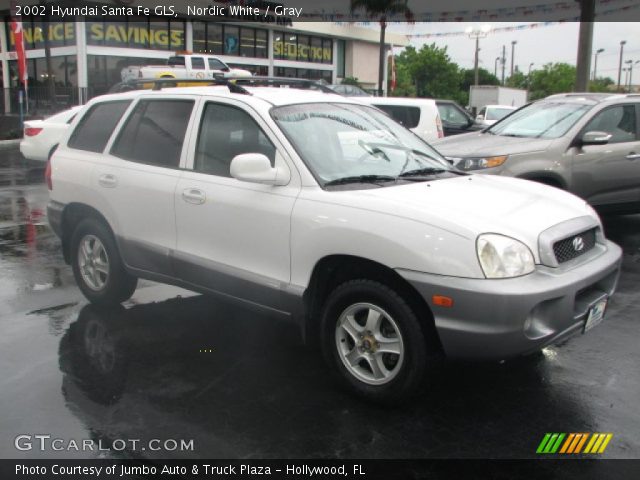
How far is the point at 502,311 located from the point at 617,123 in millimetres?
6045

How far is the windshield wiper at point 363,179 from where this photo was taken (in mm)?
3955

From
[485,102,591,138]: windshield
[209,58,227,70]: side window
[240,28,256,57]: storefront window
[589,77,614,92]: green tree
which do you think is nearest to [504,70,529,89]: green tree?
[589,77,614,92]: green tree

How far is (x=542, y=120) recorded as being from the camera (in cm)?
828

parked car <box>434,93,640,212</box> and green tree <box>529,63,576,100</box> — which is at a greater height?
green tree <box>529,63,576,100</box>

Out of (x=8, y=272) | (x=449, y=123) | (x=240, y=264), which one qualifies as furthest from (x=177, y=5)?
(x=240, y=264)

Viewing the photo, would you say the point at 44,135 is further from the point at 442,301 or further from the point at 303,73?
the point at 303,73

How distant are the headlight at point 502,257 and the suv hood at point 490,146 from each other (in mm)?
4400

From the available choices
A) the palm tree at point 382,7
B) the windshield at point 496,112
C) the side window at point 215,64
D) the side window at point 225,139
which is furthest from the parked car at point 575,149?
the palm tree at point 382,7

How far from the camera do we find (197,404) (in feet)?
12.3

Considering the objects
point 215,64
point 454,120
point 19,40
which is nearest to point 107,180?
point 454,120

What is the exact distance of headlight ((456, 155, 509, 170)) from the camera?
7.49 meters

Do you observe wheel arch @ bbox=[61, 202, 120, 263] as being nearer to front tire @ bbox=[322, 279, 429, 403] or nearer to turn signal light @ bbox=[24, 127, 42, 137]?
front tire @ bbox=[322, 279, 429, 403]

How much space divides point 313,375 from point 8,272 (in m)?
4.01

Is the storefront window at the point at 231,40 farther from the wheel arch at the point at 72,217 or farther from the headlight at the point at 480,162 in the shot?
the wheel arch at the point at 72,217
